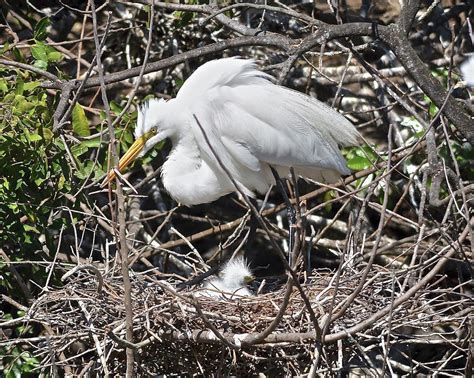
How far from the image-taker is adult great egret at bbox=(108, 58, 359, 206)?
330 centimetres

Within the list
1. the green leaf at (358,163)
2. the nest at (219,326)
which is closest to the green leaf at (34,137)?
the nest at (219,326)

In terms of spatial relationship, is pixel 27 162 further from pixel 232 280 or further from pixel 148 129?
pixel 232 280

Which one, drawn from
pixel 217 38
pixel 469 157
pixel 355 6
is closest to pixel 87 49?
pixel 217 38

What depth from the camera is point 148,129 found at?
3.37 m

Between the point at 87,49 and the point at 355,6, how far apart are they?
1.23 meters

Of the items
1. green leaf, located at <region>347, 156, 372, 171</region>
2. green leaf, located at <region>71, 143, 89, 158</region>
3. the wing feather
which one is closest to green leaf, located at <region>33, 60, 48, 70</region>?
green leaf, located at <region>71, 143, 89, 158</region>

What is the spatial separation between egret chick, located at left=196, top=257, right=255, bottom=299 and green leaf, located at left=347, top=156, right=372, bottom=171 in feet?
1.79

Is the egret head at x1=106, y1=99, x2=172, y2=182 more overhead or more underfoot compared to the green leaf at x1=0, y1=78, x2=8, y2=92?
more underfoot

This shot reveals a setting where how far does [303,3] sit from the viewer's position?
4.26m

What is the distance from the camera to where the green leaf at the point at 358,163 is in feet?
11.9

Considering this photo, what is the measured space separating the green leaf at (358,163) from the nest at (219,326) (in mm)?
658

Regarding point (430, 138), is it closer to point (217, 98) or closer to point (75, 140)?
point (217, 98)

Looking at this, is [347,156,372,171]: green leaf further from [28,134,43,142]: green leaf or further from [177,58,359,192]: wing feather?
[28,134,43,142]: green leaf

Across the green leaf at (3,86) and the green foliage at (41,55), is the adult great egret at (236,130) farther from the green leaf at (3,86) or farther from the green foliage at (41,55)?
the green leaf at (3,86)
